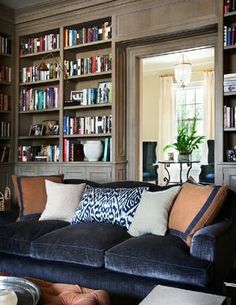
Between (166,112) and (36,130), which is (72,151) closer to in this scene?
(36,130)

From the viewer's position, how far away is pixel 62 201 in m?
3.02

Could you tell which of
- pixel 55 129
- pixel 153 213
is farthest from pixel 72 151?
pixel 153 213

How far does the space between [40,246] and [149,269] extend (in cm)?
84

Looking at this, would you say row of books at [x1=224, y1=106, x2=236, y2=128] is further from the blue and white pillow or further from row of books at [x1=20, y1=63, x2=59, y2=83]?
row of books at [x1=20, y1=63, x2=59, y2=83]

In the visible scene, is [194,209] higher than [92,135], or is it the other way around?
[92,135]

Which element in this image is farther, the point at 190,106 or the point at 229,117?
the point at 190,106

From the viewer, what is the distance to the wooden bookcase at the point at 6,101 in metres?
4.84

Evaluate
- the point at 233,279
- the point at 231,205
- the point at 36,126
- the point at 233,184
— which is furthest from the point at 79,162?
the point at 233,279

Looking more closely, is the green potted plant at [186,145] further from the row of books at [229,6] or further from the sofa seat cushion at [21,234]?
the sofa seat cushion at [21,234]

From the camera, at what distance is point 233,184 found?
3504 millimetres

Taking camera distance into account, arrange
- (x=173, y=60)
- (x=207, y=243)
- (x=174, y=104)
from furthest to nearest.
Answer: (x=174, y=104) < (x=173, y=60) < (x=207, y=243)

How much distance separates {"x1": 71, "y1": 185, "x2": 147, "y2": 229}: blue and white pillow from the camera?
2.72 meters

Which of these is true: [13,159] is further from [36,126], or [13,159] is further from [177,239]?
[177,239]

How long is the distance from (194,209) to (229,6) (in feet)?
7.51
